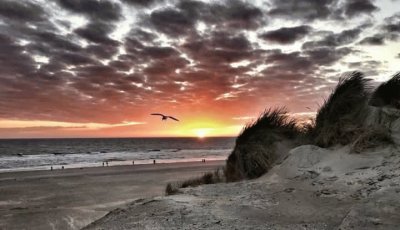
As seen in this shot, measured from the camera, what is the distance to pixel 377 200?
208 inches

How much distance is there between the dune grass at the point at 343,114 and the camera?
9178 millimetres

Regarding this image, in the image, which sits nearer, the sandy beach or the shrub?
the shrub

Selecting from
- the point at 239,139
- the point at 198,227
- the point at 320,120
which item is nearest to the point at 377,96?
the point at 320,120

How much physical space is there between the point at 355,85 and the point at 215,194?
568 centimetres

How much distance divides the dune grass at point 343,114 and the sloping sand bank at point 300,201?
2.08 feet

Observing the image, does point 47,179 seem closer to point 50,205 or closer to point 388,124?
point 50,205

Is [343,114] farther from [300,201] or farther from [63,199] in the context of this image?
[63,199]

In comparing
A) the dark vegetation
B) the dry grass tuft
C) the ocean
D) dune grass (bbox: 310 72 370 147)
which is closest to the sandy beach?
the dark vegetation

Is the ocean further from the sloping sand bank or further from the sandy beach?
the sloping sand bank

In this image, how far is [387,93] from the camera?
418 inches

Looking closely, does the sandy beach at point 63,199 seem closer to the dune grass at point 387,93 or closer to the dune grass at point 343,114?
the dune grass at point 343,114

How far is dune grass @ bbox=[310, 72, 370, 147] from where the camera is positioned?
30.1 ft

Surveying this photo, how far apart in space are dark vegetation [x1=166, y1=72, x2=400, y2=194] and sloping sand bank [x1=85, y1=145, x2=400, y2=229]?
0.95 meters

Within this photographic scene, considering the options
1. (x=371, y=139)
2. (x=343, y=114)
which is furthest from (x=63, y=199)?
(x=371, y=139)
